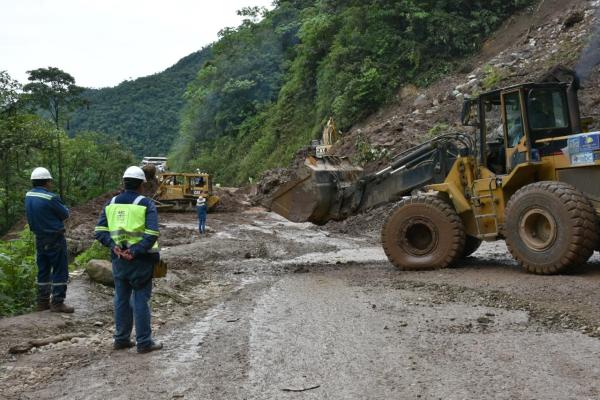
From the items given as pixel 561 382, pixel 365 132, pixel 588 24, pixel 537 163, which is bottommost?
pixel 561 382

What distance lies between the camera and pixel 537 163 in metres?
9.46

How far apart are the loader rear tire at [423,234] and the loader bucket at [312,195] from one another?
69.5 inches

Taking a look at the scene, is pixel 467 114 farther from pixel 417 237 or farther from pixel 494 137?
pixel 417 237

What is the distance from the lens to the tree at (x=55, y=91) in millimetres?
49906

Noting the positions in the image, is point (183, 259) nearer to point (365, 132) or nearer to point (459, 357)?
point (459, 357)

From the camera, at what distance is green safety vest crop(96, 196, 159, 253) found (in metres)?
6.05

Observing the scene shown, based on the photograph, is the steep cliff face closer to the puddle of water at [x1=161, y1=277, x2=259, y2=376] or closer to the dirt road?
the dirt road

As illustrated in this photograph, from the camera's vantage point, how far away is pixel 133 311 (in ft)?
20.3

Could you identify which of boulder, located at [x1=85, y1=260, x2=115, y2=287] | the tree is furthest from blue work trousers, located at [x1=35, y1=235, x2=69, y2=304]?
the tree

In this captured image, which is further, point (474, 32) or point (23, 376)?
point (474, 32)

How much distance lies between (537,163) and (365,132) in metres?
17.4

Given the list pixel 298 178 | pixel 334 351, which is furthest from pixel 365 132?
pixel 334 351

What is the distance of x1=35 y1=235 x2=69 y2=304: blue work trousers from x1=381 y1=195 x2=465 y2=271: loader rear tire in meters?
5.51

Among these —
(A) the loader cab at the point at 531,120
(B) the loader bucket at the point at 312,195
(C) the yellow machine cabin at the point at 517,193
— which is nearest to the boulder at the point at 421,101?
(B) the loader bucket at the point at 312,195
